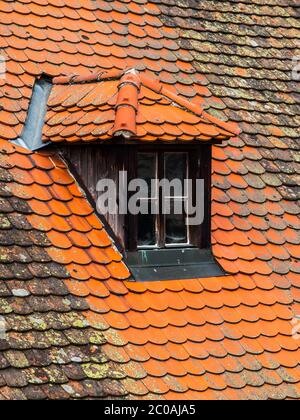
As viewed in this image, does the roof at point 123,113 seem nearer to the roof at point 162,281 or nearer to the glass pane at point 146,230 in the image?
the roof at point 162,281

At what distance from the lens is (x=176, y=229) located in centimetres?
1118

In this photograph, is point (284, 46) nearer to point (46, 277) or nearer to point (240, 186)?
point (240, 186)

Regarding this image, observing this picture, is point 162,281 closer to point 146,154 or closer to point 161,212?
point 161,212

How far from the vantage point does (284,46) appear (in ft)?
45.2

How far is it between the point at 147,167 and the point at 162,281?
1008 millimetres

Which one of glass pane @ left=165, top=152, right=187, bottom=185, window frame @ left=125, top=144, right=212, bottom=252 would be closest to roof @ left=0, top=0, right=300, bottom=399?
window frame @ left=125, top=144, right=212, bottom=252

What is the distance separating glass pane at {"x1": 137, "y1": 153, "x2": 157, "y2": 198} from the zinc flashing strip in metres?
0.94

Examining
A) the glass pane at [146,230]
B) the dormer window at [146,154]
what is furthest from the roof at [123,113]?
the glass pane at [146,230]

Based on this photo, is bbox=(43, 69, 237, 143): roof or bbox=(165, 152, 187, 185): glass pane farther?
bbox=(165, 152, 187, 185): glass pane

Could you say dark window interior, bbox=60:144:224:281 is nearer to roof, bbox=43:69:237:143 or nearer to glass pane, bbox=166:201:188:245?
glass pane, bbox=166:201:188:245

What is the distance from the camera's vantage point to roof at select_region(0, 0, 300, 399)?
9.79 meters

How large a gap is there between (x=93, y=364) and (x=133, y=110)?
2.44m

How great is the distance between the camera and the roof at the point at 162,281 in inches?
385

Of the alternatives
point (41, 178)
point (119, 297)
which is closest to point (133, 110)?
point (41, 178)
